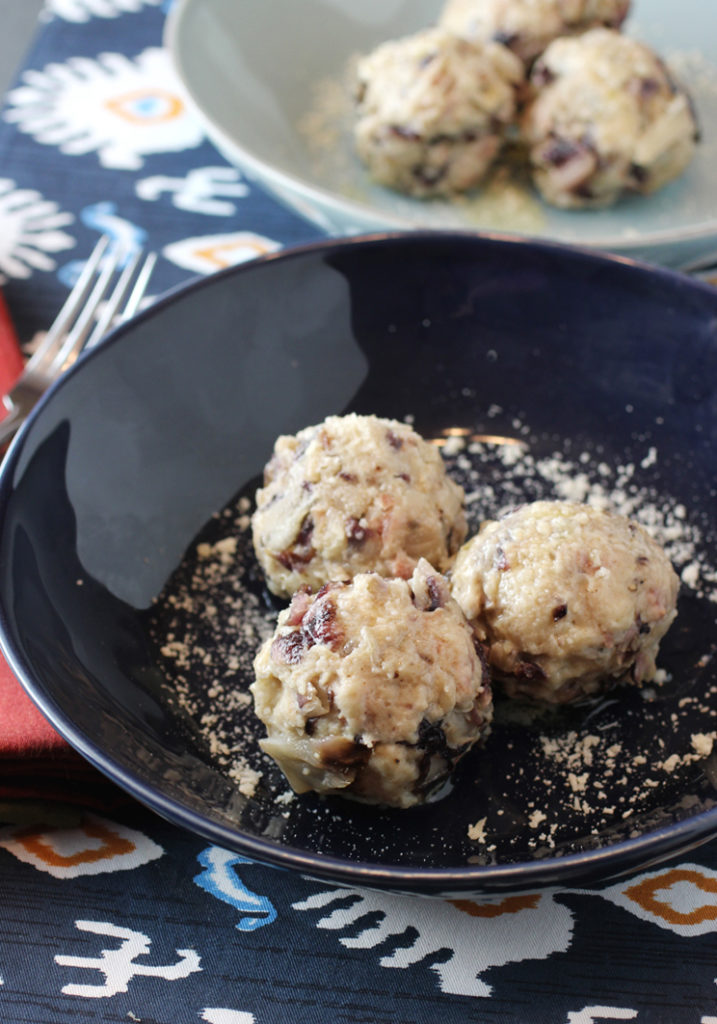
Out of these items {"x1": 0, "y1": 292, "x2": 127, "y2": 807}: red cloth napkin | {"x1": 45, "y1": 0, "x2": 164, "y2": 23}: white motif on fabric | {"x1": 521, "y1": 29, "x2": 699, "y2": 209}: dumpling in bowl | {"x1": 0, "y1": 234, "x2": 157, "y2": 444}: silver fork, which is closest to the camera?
{"x1": 0, "y1": 292, "x2": 127, "y2": 807}: red cloth napkin

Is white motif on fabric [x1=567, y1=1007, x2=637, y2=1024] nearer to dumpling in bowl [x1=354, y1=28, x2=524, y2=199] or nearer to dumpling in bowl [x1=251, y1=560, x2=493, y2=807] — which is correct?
dumpling in bowl [x1=251, y1=560, x2=493, y2=807]

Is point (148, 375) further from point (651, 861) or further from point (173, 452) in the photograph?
point (651, 861)

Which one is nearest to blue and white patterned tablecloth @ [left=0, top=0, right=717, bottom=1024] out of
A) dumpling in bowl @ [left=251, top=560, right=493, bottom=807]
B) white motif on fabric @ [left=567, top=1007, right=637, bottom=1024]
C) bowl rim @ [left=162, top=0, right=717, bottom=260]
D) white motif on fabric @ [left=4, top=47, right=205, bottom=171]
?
white motif on fabric @ [left=567, top=1007, right=637, bottom=1024]

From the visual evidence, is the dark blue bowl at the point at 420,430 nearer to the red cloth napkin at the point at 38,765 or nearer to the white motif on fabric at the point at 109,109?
the red cloth napkin at the point at 38,765

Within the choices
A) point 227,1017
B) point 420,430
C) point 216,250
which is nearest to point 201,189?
point 216,250

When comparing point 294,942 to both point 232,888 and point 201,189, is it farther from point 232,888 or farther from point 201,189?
point 201,189

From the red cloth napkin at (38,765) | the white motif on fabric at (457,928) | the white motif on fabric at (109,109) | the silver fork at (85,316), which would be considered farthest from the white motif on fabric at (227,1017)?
the white motif on fabric at (109,109)
